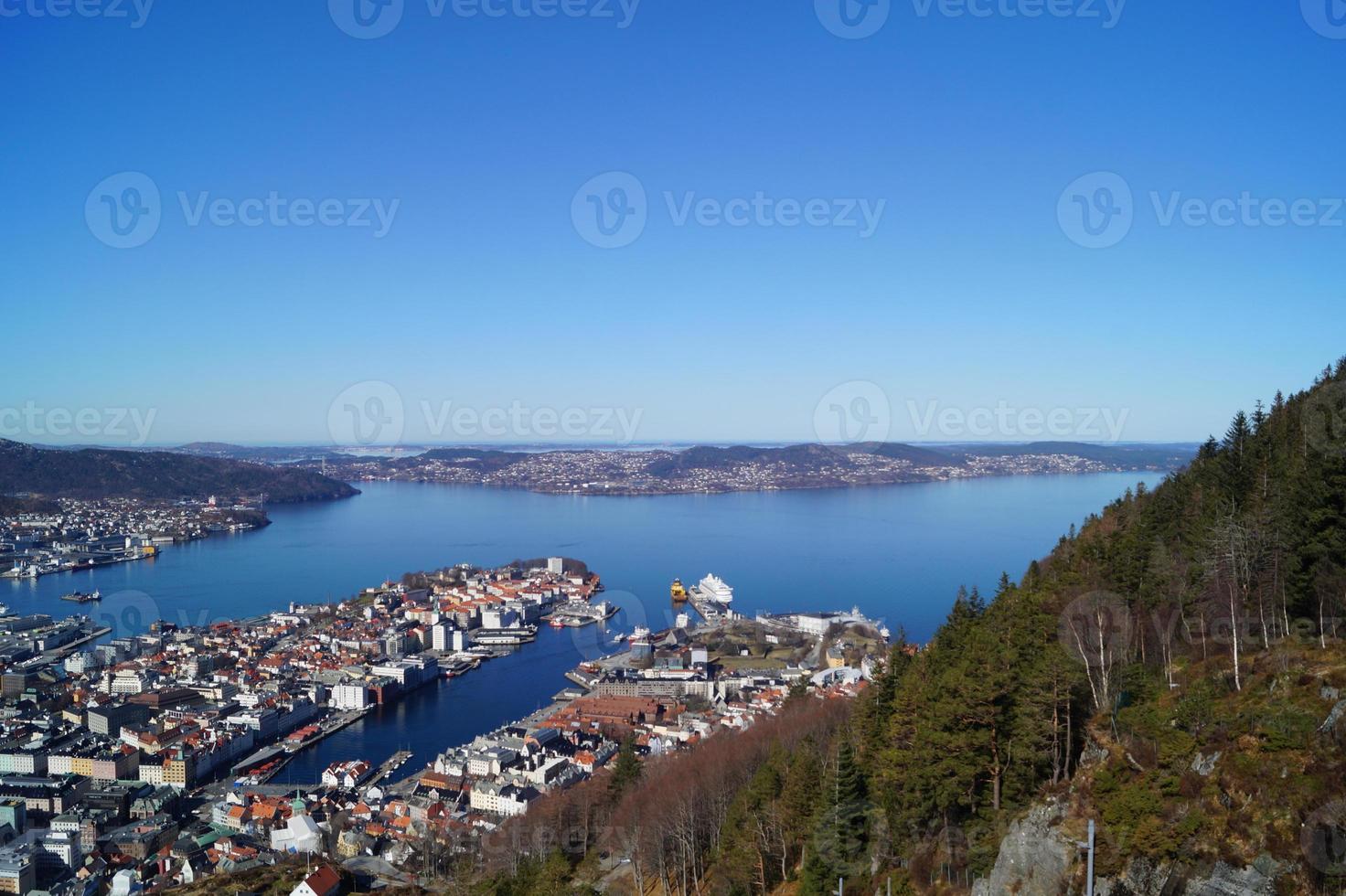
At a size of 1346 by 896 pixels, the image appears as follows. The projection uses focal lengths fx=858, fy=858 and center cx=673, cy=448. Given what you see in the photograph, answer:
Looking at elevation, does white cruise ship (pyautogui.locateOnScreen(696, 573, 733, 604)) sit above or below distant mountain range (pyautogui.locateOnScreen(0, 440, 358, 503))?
below

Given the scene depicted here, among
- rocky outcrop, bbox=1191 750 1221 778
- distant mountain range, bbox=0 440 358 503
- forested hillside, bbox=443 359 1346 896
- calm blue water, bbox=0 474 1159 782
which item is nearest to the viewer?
forested hillside, bbox=443 359 1346 896

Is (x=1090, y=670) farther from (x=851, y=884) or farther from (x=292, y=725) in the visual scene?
(x=292, y=725)

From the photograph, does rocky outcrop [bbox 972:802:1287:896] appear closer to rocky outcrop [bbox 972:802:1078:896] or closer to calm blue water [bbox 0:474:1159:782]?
rocky outcrop [bbox 972:802:1078:896]

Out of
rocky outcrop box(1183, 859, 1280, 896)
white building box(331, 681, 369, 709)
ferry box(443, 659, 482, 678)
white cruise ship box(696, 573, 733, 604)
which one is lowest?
ferry box(443, 659, 482, 678)

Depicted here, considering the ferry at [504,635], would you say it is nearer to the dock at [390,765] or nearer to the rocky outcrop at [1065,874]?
the dock at [390,765]

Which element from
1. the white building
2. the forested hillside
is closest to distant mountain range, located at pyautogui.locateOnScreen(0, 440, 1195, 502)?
the white building

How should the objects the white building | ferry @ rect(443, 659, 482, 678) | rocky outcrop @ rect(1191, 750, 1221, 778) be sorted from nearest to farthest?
rocky outcrop @ rect(1191, 750, 1221, 778), the white building, ferry @ rect(443, 659, 482, 678)
